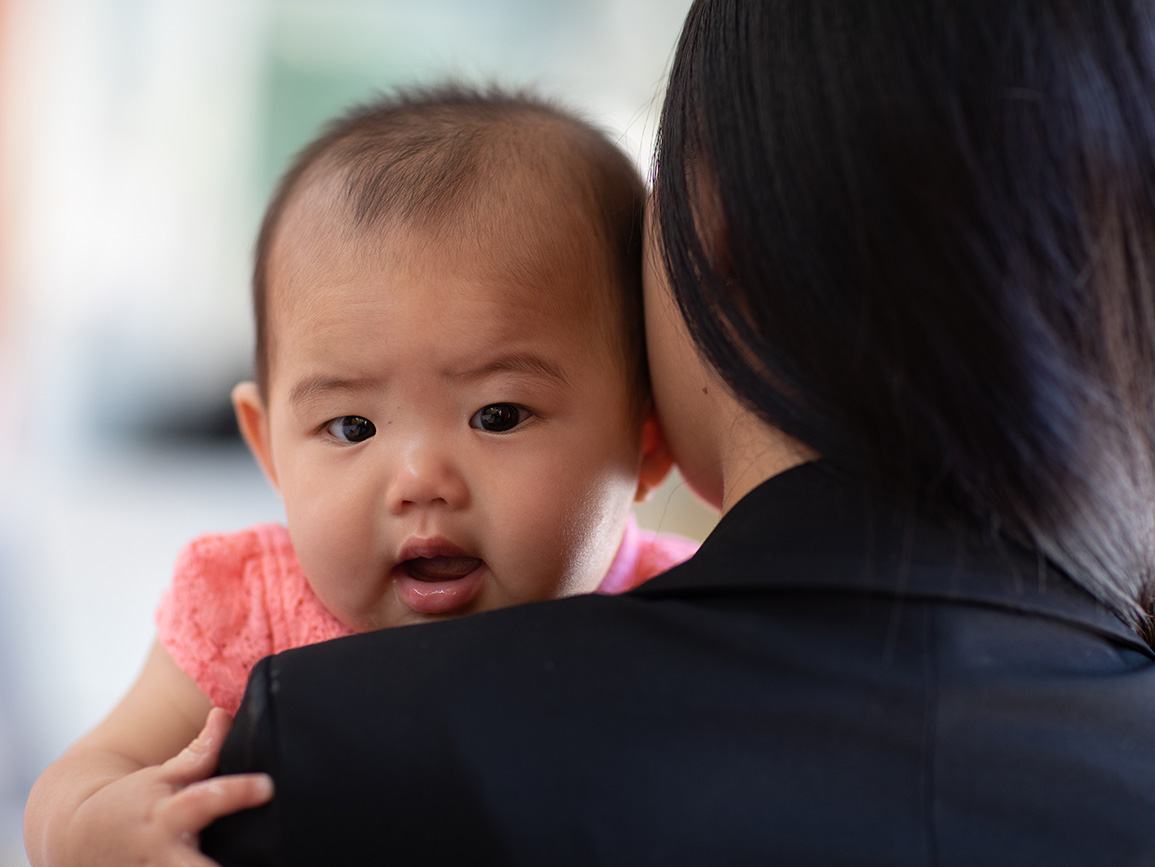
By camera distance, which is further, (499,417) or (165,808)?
(499,417)

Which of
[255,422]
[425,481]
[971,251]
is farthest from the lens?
[255,422]

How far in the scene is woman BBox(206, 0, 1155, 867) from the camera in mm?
561

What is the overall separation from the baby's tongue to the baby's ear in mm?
212

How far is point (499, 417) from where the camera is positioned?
89 centimetres

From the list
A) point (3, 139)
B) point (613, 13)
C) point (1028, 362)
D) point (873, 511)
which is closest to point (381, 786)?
point (873, 511)

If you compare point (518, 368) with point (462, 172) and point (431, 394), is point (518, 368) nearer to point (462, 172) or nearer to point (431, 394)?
point (431, 394)

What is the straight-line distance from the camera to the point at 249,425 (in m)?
1.16

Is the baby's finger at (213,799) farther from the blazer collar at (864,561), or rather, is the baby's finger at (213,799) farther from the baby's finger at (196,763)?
the blazer collar at (864,561)

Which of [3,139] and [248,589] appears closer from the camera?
[248,589]

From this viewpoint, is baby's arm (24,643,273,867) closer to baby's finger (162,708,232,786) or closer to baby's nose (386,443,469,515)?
baby's finger (162,708,232,786)

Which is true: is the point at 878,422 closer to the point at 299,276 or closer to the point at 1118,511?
the point at 1118,511

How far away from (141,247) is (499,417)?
6.84ft

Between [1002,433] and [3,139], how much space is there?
7.78 ft

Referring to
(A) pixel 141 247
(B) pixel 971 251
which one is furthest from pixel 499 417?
(A) pixel 141 247
